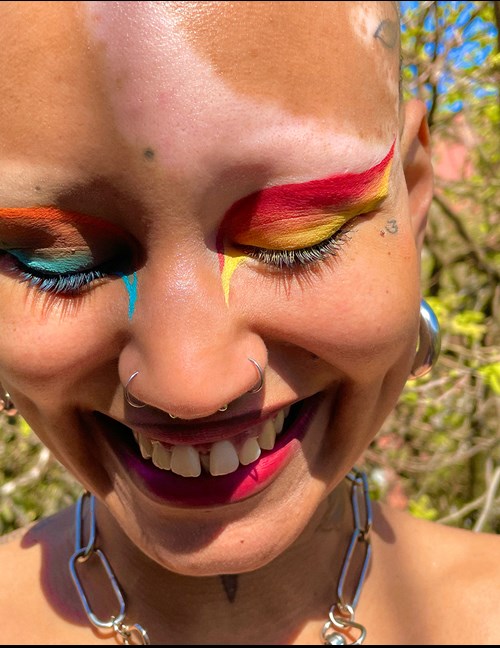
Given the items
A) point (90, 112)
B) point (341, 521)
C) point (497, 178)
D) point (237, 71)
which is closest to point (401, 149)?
point (237, 71)

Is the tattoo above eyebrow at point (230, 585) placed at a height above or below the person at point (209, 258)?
below

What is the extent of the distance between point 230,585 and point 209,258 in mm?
628

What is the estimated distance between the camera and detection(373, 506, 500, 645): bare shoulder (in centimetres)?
112

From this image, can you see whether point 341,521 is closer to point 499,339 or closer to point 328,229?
point 328,229

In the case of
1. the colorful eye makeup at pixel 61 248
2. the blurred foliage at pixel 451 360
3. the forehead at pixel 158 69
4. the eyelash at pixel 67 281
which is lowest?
the blurred foliage at pixel 451 360

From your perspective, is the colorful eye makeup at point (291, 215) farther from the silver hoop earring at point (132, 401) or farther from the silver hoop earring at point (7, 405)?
the silver hoop earring at point (7, 405)

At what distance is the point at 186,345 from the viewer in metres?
0.72

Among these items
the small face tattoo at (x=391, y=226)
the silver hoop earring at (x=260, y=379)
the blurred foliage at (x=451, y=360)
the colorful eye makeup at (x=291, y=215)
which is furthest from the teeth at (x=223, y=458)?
the blurred foliage at (x=451, y=360)

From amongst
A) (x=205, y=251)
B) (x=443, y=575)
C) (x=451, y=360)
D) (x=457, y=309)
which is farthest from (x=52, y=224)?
(x=457, y=309)

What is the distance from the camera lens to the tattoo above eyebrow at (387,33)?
0.79 m

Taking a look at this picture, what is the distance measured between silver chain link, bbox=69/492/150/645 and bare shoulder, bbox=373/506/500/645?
47 centimetres

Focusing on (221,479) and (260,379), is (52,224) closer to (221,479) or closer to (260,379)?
(260,379)

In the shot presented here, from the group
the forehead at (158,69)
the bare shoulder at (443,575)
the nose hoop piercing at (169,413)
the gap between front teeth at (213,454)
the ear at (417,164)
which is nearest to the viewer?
the forehead at (158,69)

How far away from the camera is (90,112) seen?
0.67 metres
